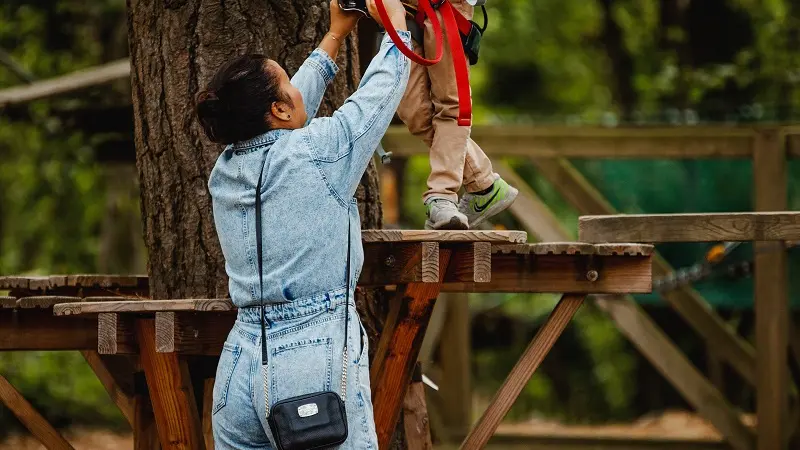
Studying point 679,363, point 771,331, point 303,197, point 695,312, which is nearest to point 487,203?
point 303,197

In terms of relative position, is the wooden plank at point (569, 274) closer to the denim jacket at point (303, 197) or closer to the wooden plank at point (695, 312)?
the denim jacket at point (303, 197)

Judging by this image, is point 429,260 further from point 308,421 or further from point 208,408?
point 208,408

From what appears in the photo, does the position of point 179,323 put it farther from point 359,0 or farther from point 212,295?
point 359,0

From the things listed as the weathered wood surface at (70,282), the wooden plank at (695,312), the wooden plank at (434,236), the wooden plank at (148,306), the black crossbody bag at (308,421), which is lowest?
the wooden plank at (695,312)

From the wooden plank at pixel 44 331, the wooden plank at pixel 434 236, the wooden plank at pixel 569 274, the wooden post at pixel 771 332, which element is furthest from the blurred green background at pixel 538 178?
the wooden plank at pixel 434 236

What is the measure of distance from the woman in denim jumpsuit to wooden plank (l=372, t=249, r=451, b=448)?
57 cm

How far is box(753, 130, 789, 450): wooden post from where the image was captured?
676 centimetres

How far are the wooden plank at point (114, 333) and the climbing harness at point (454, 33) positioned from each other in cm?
109

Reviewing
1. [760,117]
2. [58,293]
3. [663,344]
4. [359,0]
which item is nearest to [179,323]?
[359,0]

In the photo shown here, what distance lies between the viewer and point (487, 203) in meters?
4.14

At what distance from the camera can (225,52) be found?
4008 mm

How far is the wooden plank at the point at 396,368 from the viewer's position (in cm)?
380

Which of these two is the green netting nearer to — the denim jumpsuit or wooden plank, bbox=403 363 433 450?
wooden plank, bbox=403 363 433 450

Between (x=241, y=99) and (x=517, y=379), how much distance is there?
58.2 inches
